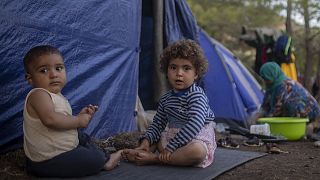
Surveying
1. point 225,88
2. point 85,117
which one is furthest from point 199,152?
point 225,88

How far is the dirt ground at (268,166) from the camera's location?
264 centimetres

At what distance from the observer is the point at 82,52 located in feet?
12.1

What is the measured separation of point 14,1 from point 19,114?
2.54ft

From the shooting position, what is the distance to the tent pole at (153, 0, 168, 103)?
201 inches

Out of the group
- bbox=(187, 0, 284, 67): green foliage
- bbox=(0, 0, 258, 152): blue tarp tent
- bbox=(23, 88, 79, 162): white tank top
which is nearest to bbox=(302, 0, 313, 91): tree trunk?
bbox=(187, 0, 284, 67): green foliage

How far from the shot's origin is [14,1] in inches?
118

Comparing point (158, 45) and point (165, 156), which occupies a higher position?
point (158, 45)

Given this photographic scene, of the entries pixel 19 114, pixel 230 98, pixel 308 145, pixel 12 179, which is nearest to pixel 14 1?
pixel 19 114

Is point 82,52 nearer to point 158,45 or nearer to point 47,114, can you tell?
point 47,114

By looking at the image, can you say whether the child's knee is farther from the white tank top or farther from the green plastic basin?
the green plastic basin

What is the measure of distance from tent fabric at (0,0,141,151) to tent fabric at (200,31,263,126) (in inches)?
79.9

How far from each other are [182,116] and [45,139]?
880mm

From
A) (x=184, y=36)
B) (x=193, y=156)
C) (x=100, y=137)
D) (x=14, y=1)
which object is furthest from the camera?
(x=184, y=36)

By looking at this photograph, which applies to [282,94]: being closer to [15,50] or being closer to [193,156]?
[193,156]
